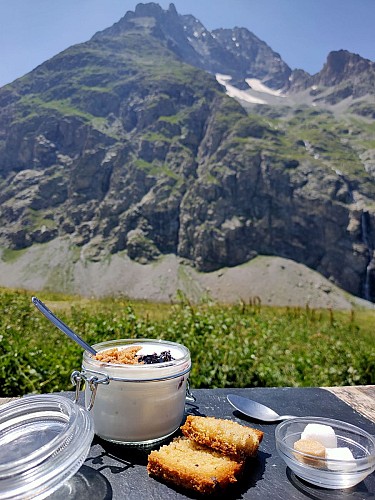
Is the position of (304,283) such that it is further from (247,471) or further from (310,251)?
(247,471)

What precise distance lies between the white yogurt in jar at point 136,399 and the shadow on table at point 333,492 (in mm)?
873

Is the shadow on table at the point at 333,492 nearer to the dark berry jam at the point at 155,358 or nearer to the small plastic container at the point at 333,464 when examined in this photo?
the small plastic container at the point at 333,464

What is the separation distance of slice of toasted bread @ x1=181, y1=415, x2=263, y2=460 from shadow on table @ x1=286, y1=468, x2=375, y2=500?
31 cm

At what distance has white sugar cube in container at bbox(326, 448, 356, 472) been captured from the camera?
86.2 inches

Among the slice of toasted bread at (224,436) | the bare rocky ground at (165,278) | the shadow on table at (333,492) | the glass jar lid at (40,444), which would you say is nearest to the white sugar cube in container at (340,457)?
the shadow on table at (333,492)

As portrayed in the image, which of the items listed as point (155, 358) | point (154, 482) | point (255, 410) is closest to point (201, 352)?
point (255, 410)

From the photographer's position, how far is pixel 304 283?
17688 centimetres

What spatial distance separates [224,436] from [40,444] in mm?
1065

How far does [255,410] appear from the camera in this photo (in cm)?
320

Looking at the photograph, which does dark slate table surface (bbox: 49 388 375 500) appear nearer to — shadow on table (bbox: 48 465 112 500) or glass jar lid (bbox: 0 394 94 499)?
shadow on table (bbox: 48 465 112 500)

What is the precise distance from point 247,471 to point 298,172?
20668 cm

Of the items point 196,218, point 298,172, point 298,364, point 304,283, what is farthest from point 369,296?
point 298,364

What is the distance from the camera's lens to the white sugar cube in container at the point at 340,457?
2189mm

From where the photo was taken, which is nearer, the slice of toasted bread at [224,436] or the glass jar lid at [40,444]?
the glass jar lid at [40,444]
